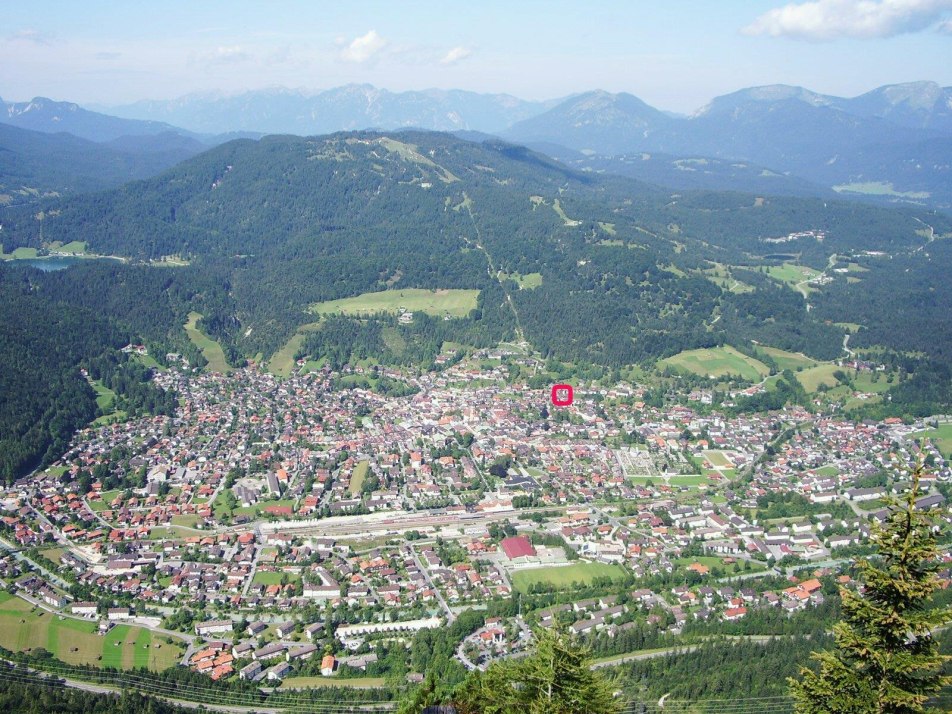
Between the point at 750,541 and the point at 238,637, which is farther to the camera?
the point at 750,541

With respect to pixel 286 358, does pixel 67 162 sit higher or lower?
higher

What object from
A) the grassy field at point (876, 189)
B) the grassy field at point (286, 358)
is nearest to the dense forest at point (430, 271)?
the grassy field at point (286, 358)

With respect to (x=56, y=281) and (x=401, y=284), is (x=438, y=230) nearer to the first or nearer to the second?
(x=401, y=284)

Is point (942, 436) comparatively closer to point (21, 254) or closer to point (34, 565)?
point (34, 565)

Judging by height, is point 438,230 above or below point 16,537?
above

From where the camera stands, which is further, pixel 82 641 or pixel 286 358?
pixel 286 358

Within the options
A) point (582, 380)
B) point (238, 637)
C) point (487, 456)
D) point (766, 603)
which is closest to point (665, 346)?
point (582, 380)

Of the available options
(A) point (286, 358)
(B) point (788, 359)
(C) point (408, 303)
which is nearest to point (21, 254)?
(A) point (286, 358)
